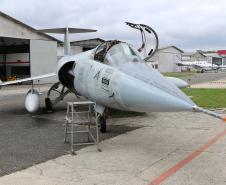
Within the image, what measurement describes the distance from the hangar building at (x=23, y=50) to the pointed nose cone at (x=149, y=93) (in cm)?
2948

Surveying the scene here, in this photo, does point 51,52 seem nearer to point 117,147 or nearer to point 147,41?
point 147,41

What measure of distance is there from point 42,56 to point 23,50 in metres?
4.31

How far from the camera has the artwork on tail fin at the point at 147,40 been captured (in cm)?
1146

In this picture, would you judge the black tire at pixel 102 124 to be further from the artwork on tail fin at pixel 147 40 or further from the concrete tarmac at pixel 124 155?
the artwork on tail fin at pixel 147 40

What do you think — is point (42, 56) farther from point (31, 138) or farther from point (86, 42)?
point (31, 138)

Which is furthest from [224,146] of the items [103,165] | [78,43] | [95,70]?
[78,43]

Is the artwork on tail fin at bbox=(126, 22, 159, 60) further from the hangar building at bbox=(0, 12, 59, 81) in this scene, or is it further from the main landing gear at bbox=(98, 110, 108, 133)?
the hangar building at bbox=(0, 12, 59, 81)

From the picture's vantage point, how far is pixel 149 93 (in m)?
6.95

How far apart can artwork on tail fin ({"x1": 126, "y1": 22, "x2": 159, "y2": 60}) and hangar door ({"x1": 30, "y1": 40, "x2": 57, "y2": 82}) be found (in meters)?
28.7

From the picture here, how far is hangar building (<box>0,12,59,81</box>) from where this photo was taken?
121ft

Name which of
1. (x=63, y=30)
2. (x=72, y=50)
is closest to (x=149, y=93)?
(x=63, y=30)

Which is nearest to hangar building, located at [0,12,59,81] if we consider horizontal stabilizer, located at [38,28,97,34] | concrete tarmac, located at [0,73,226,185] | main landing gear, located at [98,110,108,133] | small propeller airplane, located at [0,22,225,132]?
horizontal stabilizer, located at [38,28,97,34]

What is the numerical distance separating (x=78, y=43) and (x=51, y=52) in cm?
726

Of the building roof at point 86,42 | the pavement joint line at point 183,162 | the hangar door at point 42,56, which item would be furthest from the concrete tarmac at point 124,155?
the building roof at point 86,42
